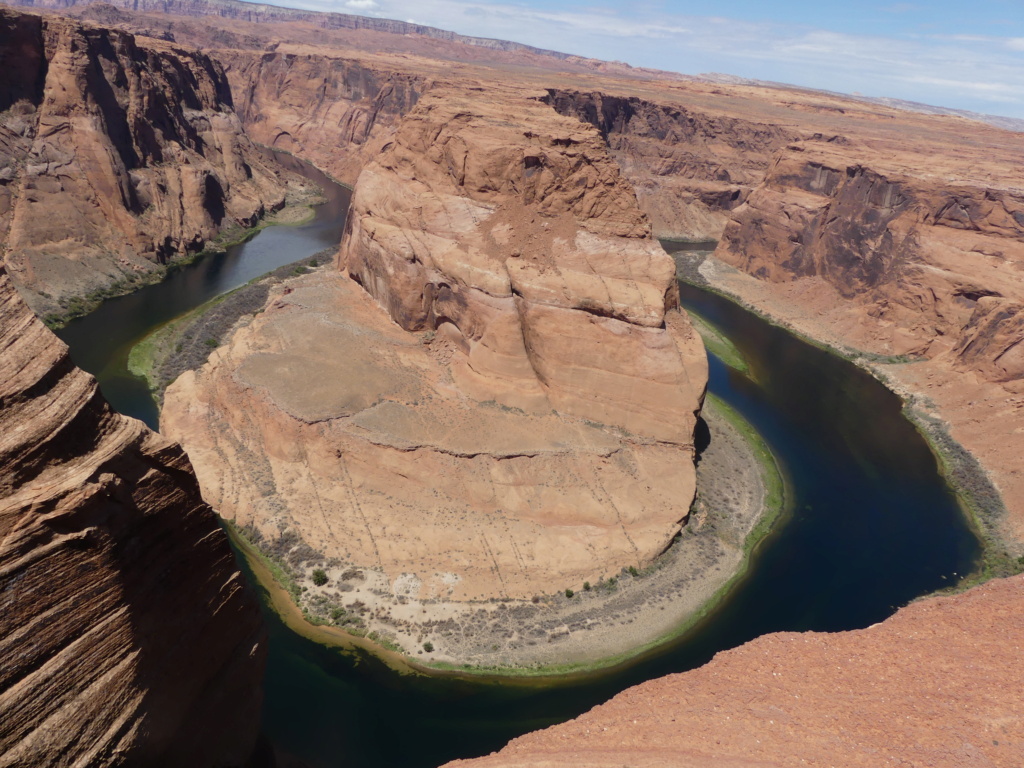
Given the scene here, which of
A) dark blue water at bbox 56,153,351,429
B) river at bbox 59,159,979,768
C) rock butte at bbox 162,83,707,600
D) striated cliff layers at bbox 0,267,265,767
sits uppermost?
striated cliff layers at bbox 0,267,265,767

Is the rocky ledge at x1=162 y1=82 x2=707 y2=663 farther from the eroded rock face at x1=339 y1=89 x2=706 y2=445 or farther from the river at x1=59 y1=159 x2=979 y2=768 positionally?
the river at x1=59 y1=159 x2=979 y2=768

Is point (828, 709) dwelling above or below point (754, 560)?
above

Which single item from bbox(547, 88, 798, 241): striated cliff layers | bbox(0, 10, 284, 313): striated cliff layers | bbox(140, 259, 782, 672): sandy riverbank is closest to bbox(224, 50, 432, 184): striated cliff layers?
bbox(547, 88, 798, 241): striated cliff layers

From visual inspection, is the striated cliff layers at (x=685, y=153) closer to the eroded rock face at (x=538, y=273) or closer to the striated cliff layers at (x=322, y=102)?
the striated cliff layers at (x=322, y=102)

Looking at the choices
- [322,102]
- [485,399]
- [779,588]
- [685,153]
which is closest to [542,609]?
[485,399]

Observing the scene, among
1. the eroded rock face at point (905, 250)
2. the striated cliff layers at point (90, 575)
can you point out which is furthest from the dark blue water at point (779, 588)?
the striated cliff layers at point (90, 575)

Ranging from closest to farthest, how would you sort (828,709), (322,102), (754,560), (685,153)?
(828,709) → (754,560) → (685,153) → (322,102)

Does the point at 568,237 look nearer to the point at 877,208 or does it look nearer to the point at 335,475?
the point at 335,475

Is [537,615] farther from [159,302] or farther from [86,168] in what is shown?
[86,168]
